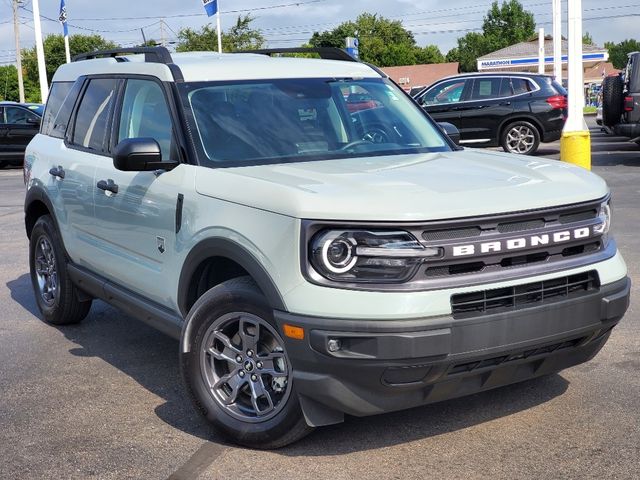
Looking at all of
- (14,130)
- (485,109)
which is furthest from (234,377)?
(14,130)

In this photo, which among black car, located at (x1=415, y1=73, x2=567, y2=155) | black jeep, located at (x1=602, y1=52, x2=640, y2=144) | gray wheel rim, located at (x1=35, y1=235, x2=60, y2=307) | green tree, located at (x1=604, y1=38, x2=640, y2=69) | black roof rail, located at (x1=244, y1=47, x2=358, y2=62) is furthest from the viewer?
green tree, located at (x1=604, y1=38, x2=640, y2=69)

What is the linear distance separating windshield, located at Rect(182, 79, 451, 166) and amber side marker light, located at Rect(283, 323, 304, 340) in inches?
45.5

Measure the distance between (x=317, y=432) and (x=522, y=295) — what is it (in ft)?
3.95

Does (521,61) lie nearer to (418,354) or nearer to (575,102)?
(575,102)

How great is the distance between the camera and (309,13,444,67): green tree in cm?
10606

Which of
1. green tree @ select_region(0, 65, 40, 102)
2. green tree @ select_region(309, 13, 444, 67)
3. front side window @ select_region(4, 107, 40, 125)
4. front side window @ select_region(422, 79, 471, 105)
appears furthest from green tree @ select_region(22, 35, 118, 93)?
front side window @ select_region(422, 79, 471, 105)

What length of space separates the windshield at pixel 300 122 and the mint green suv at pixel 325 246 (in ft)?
0.04

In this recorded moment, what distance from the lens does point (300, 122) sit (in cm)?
510

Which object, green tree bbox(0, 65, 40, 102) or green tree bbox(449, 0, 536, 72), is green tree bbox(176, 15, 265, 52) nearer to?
green tree bbox(0, 65, 40, 102)

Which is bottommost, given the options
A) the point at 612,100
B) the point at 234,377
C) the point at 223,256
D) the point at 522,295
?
the point at 234,377

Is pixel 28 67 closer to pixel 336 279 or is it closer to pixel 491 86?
pixel 491 86

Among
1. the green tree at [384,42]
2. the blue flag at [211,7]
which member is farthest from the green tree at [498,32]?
the blue flag at [211,7]

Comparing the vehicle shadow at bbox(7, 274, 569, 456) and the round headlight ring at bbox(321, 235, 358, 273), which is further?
the vehicle shadow at bbox(7, 274, 569, 456)

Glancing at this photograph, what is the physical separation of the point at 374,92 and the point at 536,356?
7.51ft
